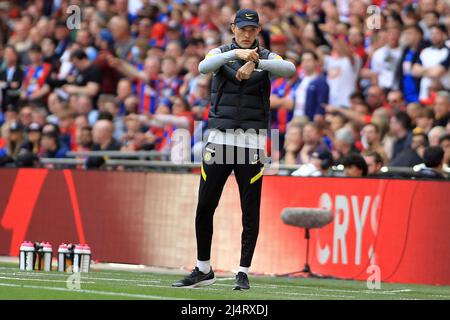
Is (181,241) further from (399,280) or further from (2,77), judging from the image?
(2,77)

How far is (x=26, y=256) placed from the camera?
14898 millimetres

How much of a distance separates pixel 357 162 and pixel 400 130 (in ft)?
5.91

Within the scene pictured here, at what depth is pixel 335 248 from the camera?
1623cm

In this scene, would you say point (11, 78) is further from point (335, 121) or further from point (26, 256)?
point (26, 256)

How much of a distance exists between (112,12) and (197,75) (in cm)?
509

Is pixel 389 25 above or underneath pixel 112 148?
above

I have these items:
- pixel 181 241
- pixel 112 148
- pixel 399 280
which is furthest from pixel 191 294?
pixel 112 148

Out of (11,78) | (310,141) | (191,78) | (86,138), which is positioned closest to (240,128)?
(310,141)

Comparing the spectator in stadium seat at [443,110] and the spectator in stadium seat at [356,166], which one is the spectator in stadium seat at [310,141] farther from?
the spectator in stadium seat at [356,166]

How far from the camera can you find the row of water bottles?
14.8m

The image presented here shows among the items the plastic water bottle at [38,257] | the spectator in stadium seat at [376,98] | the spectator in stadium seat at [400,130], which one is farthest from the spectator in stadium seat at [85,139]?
the plastic water bottle at [38,257]

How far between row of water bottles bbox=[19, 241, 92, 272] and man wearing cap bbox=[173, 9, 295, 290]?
2.82 m

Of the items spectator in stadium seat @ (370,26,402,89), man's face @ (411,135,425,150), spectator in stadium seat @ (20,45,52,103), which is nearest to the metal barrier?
man's face @ (411,135,425,150)

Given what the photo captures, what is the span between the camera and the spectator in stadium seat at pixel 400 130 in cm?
1786
